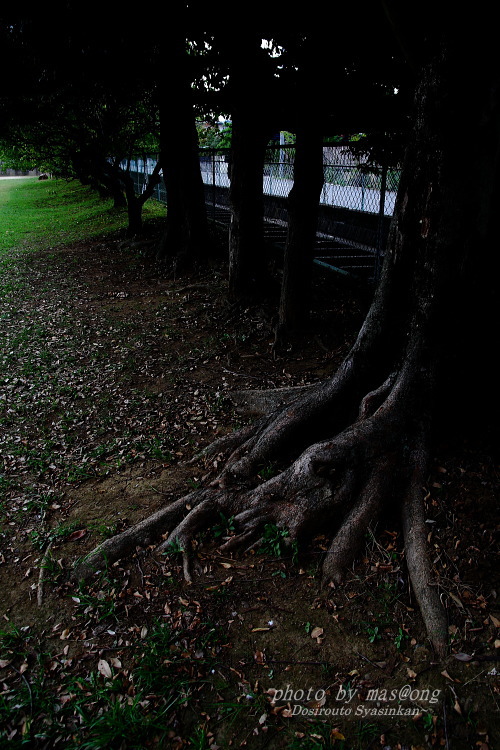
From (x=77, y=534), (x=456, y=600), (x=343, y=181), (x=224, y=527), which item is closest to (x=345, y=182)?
(x=343, y=181)

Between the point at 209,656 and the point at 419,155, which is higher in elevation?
the point at 419,155

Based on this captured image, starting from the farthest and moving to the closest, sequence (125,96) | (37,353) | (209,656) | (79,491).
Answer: (125,96)
(37,353)
(79,491)
(209,656)

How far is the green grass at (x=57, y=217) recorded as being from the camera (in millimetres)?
19859

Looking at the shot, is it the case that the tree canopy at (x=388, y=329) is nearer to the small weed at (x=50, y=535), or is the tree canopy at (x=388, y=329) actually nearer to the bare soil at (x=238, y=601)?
the bare soil at (x=238, y=601)

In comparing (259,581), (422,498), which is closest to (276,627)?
(259,581)

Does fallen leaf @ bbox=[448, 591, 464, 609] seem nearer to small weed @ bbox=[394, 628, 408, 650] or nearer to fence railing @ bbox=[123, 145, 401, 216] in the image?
small weed @ bbox=[394, 628, 408, 650]

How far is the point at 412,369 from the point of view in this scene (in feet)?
12.9

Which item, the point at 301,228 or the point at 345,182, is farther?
the point at 345,182

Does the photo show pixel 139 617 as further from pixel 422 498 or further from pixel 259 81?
pixel 259 81

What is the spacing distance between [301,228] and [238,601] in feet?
16.3

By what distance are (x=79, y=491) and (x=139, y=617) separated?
1.79 meters

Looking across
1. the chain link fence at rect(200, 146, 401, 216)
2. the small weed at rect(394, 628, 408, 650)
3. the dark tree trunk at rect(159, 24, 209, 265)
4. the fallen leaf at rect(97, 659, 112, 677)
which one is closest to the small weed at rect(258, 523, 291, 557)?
the small weed at rect(394, 628, 408, 650)

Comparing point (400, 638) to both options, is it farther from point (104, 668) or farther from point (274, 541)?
point (104, 668)

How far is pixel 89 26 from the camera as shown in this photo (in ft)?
24.6
